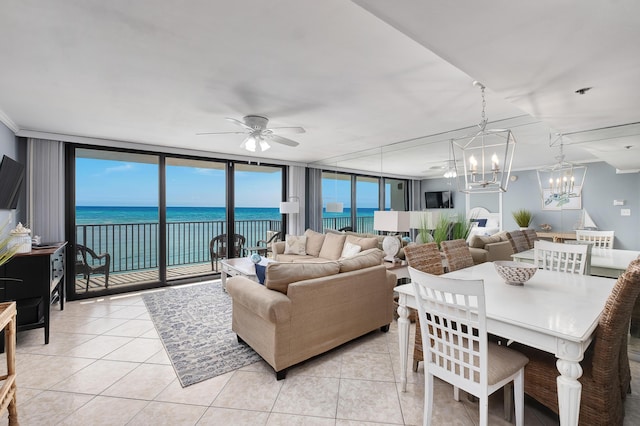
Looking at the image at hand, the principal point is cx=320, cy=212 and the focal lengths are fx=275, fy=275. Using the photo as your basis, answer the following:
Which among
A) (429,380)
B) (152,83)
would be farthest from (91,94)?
(429,380)

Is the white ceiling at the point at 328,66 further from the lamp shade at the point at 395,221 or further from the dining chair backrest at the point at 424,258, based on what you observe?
the dining chair backrest at the point at 424,258

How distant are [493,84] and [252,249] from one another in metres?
4.69

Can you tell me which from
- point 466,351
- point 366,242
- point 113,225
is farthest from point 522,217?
point 113,225

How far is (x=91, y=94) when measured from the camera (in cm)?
252

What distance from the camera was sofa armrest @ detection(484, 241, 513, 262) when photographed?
4.23 metres

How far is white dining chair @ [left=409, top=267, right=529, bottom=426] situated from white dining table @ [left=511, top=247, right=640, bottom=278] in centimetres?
195

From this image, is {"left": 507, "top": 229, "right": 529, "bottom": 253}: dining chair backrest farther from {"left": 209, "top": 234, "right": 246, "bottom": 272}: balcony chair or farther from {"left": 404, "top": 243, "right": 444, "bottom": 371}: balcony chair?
{"left": 209, "top": 234, "right": 246, "bottom": 272}: balcony chair

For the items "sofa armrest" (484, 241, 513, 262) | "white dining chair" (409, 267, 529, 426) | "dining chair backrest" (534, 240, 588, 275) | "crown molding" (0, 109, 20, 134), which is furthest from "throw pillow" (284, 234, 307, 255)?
"crown molding" (0, 109, 20, 134)

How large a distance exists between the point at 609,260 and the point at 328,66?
337 centimetres

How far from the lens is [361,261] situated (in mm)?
2705

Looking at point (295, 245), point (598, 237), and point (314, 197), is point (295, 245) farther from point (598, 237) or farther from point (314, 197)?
point (598, 237)

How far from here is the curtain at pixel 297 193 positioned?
6160 millimetres

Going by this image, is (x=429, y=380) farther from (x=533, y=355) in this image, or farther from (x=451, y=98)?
(x=451, y=98)

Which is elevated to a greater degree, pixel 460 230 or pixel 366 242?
pixel 460 230
